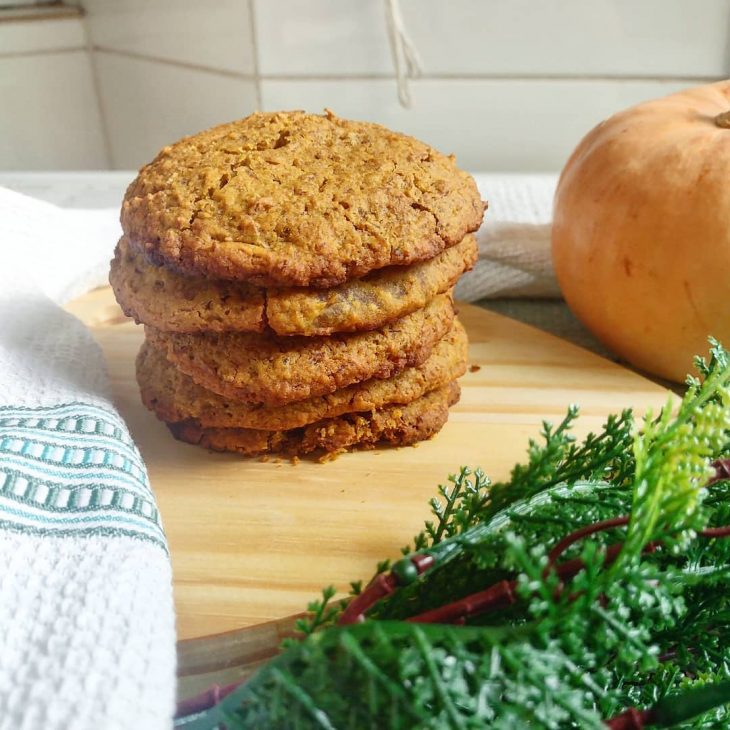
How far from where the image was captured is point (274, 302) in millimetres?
1008

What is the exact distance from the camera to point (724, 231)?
1263mm

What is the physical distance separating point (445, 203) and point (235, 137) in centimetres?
33

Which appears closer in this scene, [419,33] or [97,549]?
[97,549]

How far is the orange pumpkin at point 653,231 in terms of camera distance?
4.22 feet

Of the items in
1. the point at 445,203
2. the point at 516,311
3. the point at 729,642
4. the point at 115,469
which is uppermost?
the point at 445,203

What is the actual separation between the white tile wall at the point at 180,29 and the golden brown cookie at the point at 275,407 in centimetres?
118

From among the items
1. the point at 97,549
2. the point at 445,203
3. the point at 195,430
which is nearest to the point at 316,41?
the point at 445,203

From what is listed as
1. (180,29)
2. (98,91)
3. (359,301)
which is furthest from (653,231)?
(98,91)

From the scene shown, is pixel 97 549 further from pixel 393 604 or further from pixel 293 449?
pixel 293 449

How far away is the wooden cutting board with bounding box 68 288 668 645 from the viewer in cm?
92

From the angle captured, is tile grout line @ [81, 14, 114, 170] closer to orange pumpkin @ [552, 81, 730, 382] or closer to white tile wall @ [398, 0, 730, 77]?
white tile wall @ [398, 0, 730, 77]

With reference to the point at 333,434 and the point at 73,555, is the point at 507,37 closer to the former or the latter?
the point at 333,434

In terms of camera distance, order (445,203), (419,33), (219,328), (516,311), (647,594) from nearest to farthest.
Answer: (647,594), (219,328), (445,203), (516,311), (419,33)

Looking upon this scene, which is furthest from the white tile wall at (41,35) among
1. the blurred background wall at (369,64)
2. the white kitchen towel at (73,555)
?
the white kitchen towel at (73,555)
